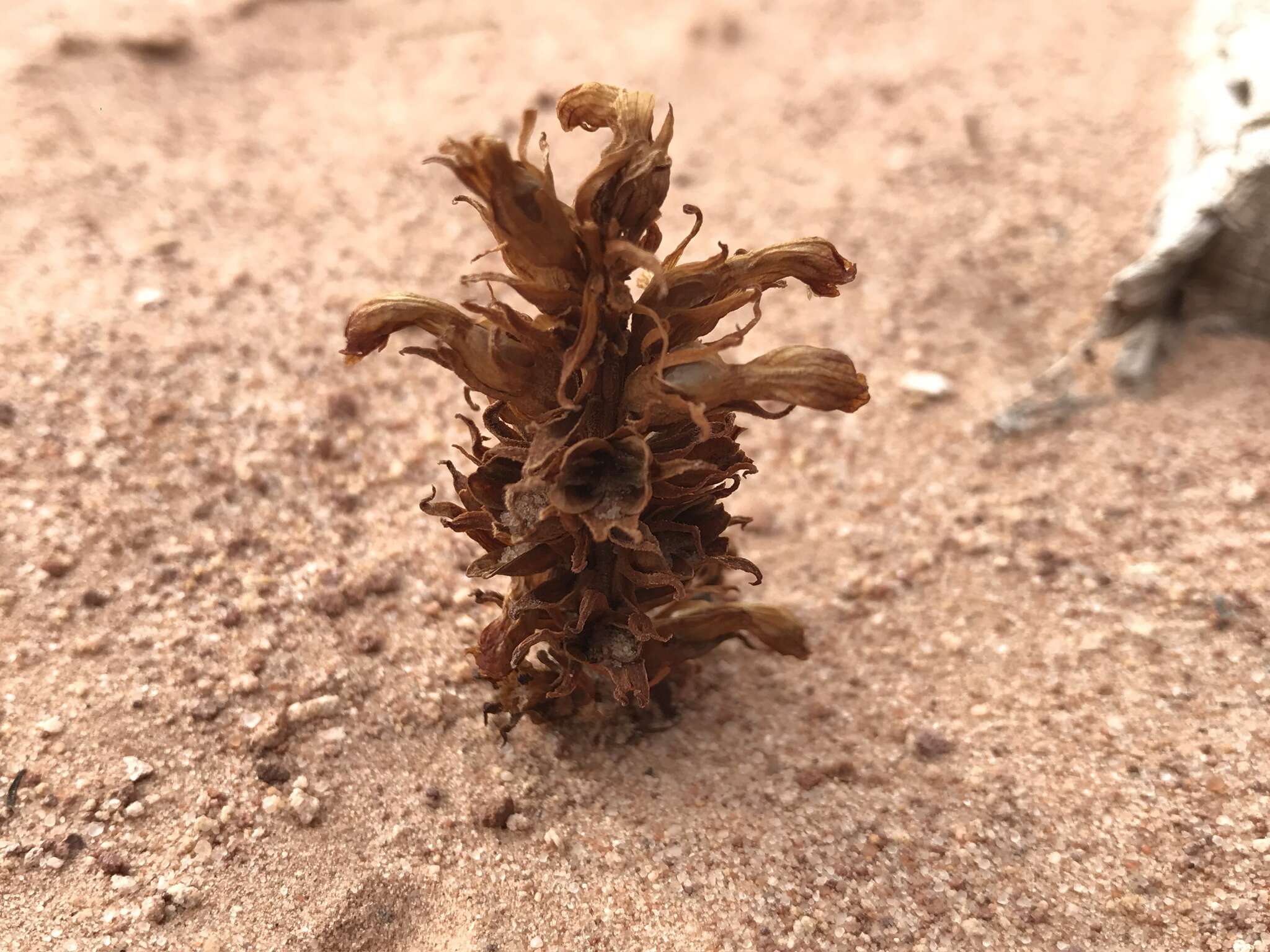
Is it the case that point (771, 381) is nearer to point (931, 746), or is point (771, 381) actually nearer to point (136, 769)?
point (931, 746)

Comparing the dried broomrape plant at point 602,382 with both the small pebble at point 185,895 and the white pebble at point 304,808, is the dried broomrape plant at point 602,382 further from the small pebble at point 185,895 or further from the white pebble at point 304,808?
the small pebble at point 185,895

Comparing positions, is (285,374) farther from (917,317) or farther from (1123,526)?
(1123,526)

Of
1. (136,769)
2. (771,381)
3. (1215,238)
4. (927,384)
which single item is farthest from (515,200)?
(1215,238)

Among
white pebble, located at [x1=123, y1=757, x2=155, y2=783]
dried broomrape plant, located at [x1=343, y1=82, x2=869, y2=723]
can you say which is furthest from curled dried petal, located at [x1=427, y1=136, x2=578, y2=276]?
white pebble, located at [x1=123, y1=757, x2=155, y2=783]

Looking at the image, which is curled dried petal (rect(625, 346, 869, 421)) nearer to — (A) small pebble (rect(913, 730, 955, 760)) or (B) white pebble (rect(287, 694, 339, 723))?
(A) small pebble (rect(913, 730, 955, 760))

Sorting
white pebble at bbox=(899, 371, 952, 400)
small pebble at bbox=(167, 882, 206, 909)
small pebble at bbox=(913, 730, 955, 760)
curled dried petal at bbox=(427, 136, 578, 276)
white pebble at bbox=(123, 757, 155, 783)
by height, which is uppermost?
curled dried petal at bbox=(427, 136, 578, 276)

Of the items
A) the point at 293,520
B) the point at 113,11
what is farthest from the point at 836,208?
the point at 113,11

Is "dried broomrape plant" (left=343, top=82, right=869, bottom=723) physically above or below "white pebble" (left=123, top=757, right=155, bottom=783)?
above

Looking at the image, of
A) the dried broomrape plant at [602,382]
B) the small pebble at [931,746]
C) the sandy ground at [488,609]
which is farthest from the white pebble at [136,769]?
the small pebble at [931,746]
